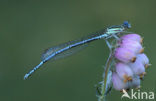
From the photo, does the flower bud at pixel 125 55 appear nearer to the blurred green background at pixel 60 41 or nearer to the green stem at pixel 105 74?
the green stem at pixel 105 74

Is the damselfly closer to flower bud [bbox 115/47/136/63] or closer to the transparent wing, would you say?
the transparent wing

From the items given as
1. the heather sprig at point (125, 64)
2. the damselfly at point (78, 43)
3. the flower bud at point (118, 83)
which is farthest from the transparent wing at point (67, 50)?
the flower bud at point (118, 83)

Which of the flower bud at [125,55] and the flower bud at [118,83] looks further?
the flower bud at [118,83]

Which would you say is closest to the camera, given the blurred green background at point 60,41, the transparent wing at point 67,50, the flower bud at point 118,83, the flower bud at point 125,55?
the flower bud at point 125,55

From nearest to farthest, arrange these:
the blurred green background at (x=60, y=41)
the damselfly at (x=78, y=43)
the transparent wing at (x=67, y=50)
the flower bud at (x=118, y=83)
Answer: the flower bud at (x=118, y=83) → the damselfly at (x=78, y=43) → the transparent wing at (x=67, y=50) → the blurred green background at (x=60, y=41)

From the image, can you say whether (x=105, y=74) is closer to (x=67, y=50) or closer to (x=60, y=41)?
(x=67, y=50)

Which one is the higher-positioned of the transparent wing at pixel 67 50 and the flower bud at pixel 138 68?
the transparent wing at pixel 67 50

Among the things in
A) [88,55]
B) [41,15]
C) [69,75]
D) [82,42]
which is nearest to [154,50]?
→ [88,55]
